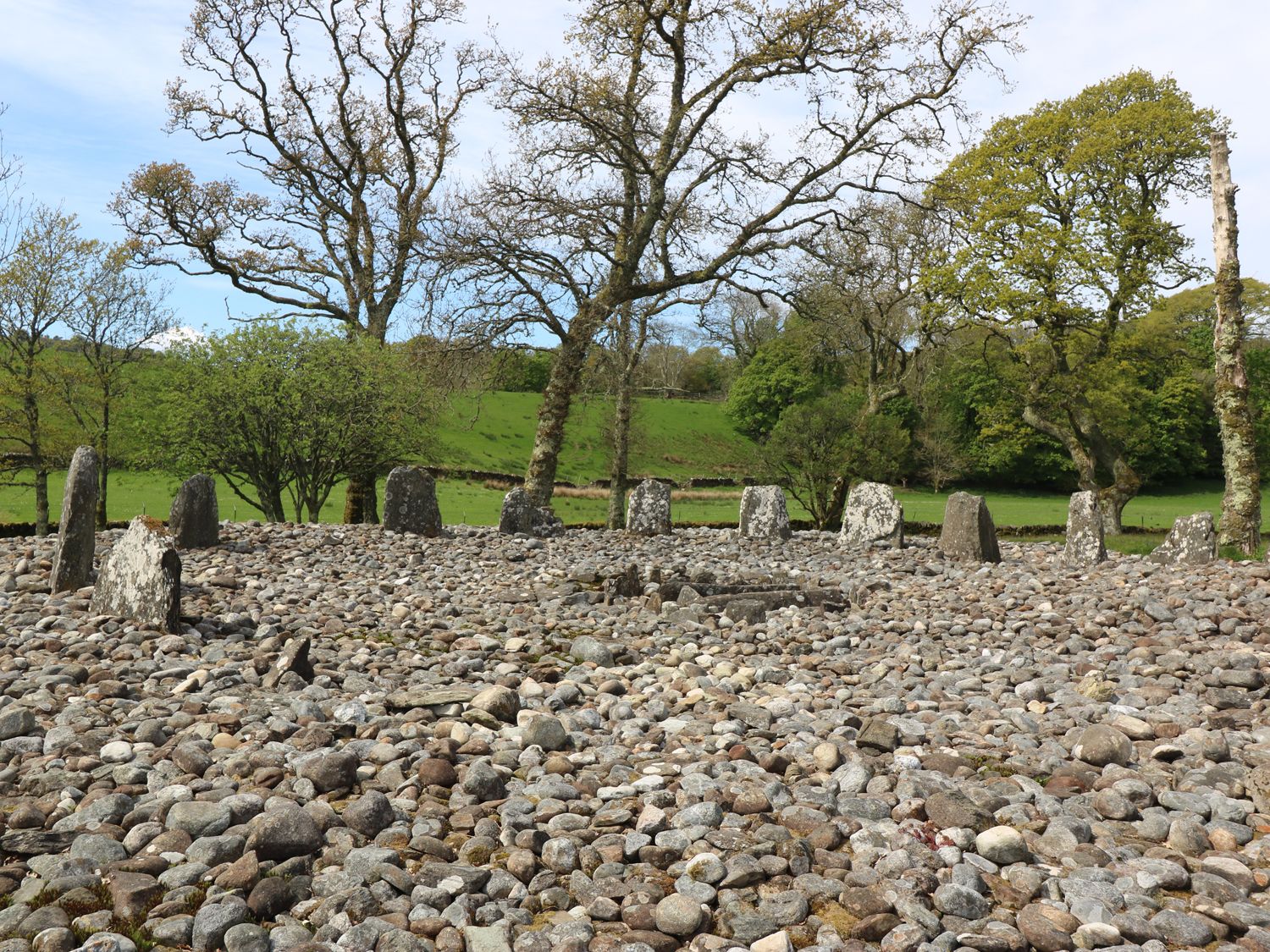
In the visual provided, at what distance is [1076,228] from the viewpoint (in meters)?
23.7

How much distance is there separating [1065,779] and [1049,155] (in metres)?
24.2

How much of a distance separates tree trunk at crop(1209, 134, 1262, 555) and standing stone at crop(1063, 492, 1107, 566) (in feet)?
10.9

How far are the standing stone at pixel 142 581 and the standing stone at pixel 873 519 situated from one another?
11541 mm

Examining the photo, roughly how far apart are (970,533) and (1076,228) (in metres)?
13.5

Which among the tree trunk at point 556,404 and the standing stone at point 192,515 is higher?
the tree trunk at point 556,404

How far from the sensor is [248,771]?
4.73 meters

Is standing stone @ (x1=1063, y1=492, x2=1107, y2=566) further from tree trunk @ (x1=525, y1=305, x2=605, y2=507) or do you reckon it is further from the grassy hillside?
the grassy hillside

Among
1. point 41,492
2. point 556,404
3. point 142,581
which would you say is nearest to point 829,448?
point 556,404

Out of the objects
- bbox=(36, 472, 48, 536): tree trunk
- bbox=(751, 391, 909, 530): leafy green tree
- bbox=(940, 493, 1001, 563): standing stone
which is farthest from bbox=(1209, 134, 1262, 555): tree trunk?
bbox=(36, 472, 48, 536): tree trunk

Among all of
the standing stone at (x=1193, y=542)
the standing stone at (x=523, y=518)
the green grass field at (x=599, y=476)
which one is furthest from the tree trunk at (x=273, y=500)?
the standing stone at (x=1193, y=542)

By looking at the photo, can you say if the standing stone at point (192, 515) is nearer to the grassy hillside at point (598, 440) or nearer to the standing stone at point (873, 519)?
the standing stone at point (873, 519)

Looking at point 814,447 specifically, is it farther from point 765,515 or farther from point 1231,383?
point 1231,383

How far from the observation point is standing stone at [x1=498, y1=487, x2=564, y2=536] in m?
16.7

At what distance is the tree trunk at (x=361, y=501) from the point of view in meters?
20.2
